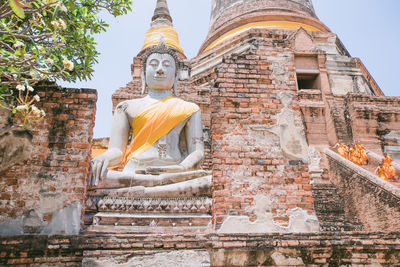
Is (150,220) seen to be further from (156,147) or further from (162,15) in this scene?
(162,15)

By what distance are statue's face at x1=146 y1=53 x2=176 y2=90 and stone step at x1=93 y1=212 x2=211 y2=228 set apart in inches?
97.5

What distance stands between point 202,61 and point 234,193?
38.5 ft

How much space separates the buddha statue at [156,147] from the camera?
4.48m

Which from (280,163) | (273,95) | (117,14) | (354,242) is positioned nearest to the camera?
(354,242)

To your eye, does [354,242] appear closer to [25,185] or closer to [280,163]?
[280,163]

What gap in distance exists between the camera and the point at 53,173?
11.5 ft

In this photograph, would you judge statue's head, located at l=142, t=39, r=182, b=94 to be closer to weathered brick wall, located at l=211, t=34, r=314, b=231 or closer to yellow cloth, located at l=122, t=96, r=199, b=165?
yellow cloth, located at l=122, t=96, r=199, b=165

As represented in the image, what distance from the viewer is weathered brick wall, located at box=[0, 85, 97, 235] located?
3.32 m

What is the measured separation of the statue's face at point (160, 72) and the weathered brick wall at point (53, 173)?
218 centimetres

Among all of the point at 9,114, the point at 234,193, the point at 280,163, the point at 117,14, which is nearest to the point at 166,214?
the point at 234,193

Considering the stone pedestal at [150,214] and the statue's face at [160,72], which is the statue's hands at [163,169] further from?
the statue's face at [160,72]

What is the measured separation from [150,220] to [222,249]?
4.08 feet

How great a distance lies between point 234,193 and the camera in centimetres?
368

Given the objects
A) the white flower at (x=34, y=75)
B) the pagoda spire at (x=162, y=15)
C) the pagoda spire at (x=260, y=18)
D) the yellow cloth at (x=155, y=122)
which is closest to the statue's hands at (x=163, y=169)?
the yellow cloth at (x=155, y=122)
